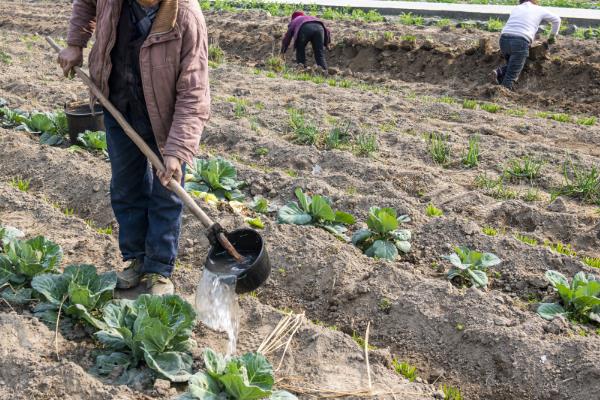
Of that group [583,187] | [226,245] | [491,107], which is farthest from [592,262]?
[491,107]

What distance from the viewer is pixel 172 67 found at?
10.7ft

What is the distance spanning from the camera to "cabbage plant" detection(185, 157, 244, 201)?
5.39m

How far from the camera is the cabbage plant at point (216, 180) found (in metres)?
5.39

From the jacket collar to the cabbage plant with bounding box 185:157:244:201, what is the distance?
7.30 ft

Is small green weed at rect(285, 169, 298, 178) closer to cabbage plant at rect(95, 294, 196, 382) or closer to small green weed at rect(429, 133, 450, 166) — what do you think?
small green weed at rect(429, 133, 450, 166)

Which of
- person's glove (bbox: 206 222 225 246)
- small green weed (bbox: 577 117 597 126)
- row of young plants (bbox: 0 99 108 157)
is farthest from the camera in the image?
small green weed (bbox: 577 117 597 126)

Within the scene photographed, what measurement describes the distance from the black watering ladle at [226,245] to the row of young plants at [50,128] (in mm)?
2456

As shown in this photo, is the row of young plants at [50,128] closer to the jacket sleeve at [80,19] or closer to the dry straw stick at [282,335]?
the jacket sleeve at [80,19]

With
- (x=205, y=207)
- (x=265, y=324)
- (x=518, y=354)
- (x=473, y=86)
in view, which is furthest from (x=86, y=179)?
(x=473, y=86)

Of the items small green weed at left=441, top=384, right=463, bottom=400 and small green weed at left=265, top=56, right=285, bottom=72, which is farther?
small green weed at left=265, top=56, right=285, bottom=72

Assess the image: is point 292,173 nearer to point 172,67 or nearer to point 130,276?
point 130,276

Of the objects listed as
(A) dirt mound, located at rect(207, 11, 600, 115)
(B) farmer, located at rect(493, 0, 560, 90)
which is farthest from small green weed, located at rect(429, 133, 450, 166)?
(B) farmer, located at rect(493, 0, 560, 90)

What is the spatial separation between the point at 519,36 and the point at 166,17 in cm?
723

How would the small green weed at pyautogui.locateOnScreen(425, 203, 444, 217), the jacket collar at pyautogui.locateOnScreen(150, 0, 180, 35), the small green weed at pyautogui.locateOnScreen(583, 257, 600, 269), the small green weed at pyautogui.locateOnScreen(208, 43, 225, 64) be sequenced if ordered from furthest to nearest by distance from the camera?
1. the small green weed at pyautogui.locateOnScreen(208, 43, 225, 64)
2. the small green weed at pyautogui.locateOnScreen(425, 203, 444, 217)
3. the small green weed at pyautogui.locateOnScreen(583, 257, 600, 269)
4. the jacket collar at pyautogui.locateOnScreen(150, 0, 180, 35)
